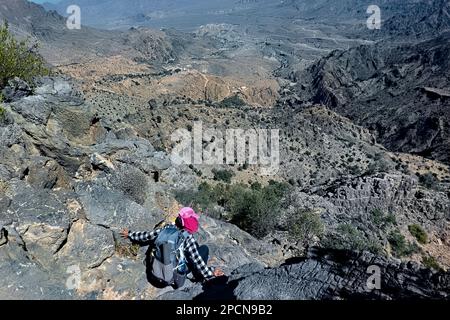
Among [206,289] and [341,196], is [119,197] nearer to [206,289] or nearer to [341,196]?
[206,289]

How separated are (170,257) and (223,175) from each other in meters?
26.4

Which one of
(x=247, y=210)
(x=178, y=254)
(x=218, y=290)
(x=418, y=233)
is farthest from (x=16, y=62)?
(x=418, y=233)

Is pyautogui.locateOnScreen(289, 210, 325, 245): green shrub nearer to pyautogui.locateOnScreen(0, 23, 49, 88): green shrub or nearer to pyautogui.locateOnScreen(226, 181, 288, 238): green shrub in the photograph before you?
pyautogui.locateOnScreen(226, 181, 288, 238): green shrub

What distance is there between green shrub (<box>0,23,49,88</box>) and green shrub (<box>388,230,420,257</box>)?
1824cm

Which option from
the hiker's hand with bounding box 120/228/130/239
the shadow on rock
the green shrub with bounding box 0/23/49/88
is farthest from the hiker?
the green shrub with bounding box 0/23/49/88

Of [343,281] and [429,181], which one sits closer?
[343,281]

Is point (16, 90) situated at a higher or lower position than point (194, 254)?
higher

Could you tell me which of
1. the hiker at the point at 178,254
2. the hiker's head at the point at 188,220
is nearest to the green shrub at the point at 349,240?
the hiker at the point at 178,254

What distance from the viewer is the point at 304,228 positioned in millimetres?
18344

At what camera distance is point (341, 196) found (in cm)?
2723

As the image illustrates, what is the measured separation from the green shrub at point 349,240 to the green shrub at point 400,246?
1260mm

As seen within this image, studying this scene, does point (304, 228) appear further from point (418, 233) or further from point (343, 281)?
point (343, 281)

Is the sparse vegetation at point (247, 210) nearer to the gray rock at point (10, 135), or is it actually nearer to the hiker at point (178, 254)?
the gray rock at point (10, 135)

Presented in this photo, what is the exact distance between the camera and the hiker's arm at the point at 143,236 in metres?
8.05
